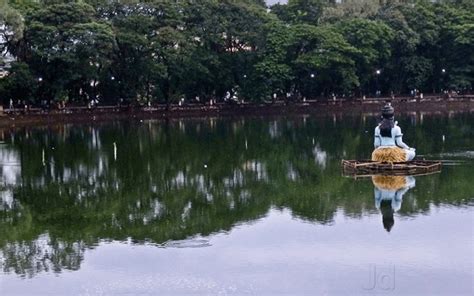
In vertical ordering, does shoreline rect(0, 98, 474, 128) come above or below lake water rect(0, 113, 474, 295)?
above

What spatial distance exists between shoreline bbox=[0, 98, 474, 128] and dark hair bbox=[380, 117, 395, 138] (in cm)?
3155

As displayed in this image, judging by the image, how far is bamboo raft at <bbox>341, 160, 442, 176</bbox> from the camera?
24328mm

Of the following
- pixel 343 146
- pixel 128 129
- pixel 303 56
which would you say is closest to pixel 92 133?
pixel 128 129

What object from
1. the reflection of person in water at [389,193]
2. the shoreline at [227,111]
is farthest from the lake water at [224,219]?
the shoreline at [227,111]

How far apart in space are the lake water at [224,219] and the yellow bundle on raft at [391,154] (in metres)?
1.23

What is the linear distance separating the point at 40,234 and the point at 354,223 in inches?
252

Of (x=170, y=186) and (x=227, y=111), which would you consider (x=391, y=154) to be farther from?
(x=227, y=111)

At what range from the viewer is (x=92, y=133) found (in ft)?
147

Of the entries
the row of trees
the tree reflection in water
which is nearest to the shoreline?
the row of trees

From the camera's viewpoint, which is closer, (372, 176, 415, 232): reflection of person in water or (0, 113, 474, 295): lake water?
(0, 113, 474, 295): lake water

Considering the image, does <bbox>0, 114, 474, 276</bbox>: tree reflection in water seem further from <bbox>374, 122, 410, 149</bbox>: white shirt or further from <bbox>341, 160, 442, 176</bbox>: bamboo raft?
<bbox>374, 122, 410, 149</bbox>: white shirt

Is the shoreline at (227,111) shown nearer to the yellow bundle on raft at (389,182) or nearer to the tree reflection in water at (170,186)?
the tree reflection in water at (170,186)

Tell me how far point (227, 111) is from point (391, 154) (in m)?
34.6

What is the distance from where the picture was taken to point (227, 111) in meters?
58.9
